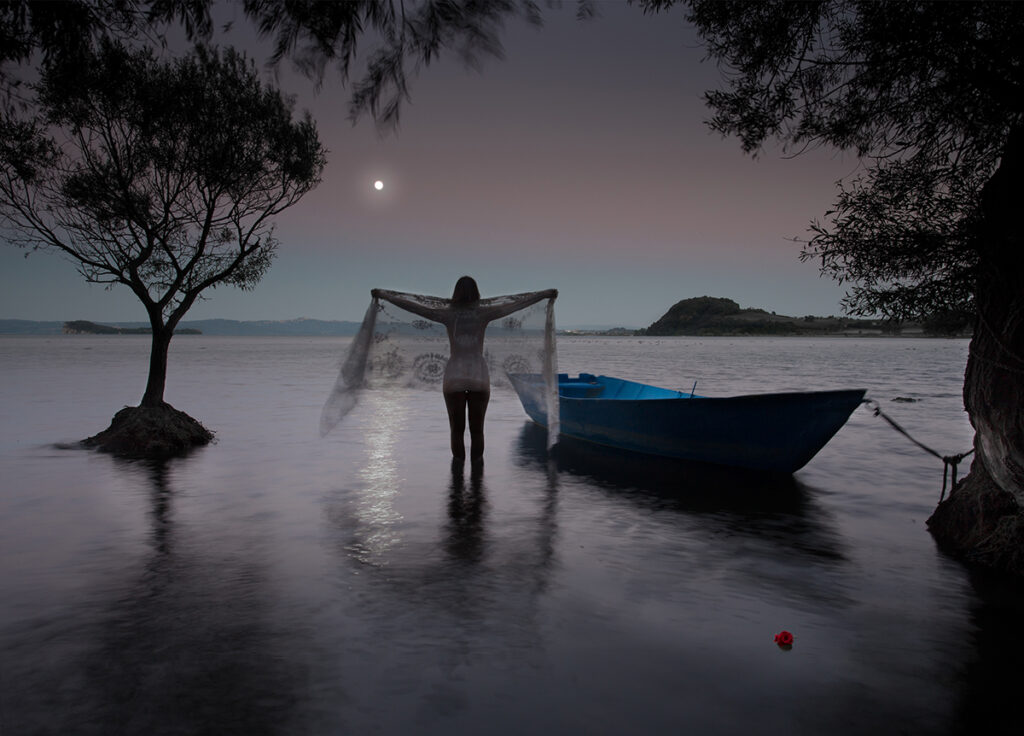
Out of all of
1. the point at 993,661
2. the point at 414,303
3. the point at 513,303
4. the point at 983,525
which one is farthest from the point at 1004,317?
the point at 414,303

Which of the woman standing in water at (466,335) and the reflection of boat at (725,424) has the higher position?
the woman standing in water at (466,335)

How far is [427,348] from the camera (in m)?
11.9

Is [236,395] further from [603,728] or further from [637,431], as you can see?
[603,728]

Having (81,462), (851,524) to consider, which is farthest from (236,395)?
(851,524)

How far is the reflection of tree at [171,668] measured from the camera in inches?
154

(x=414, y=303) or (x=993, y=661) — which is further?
(x=414, y=303)

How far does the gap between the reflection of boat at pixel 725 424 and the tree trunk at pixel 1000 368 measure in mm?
2930

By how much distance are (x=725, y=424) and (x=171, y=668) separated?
9.45m

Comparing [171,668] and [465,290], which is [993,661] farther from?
[465,290]

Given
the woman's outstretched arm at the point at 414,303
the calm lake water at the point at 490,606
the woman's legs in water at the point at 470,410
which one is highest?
the woman's outstretched arm at the point at 414,303

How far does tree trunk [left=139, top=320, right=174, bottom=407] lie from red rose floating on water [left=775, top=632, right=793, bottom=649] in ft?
43.9

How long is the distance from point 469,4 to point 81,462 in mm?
12783

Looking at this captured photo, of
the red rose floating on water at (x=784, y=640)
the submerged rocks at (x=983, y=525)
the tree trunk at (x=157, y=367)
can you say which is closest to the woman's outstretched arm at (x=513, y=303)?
the submerged rocks at (x=983, y=525)

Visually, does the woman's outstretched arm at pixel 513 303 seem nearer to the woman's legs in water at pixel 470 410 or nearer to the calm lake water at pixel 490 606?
the woman's legs in water at pixel 470 410
